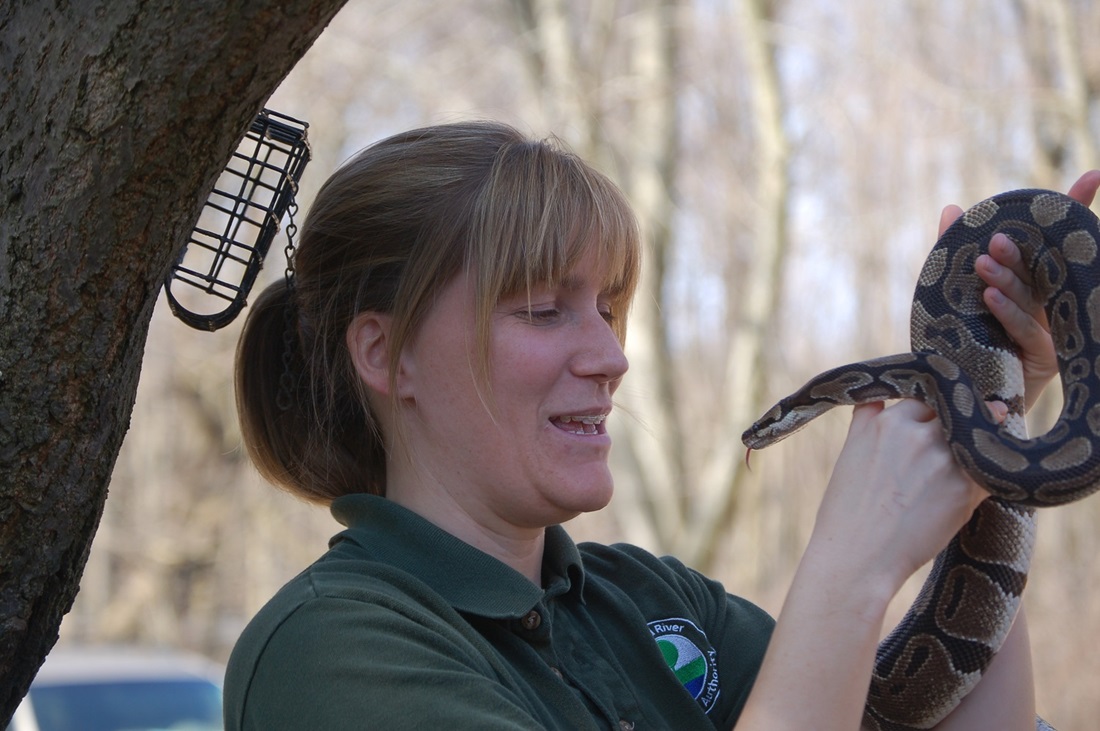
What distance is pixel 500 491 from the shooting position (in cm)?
259

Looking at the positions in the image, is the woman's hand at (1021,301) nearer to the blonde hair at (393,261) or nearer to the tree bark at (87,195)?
the blonde hair at (393,261)

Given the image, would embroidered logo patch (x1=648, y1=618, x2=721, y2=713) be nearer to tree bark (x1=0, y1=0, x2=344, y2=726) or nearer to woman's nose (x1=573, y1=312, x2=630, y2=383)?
woman's nose (x1=573, y1=312, x2=630, y2=383)

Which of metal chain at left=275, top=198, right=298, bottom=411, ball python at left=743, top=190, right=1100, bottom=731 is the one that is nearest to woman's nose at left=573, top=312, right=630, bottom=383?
ball python at left=743, top=190, right=1100, bottom=731

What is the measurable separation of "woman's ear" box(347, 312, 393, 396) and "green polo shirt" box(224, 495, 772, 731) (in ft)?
1.01

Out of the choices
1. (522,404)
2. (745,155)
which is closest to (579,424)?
(522,404)

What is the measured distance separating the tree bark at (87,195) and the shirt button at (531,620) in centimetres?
92

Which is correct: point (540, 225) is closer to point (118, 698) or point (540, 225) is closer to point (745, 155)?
point (118, 698)

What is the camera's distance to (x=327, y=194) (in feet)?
9.39

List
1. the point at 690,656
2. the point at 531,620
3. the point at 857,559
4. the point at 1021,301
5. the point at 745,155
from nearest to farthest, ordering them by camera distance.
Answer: the point at 857,559 < the point at 531,620 < the point at 690,656 < the point at 1021,301 < the point at 745,155

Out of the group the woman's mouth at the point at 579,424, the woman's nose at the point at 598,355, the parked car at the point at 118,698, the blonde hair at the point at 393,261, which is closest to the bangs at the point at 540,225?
the blonde hair at the point at 393,261

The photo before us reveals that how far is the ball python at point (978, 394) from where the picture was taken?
8.83 ft

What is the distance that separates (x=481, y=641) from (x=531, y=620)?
0.18 metres

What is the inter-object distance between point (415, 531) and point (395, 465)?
0.98 feet

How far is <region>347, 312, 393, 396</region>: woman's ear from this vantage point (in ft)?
9.10
